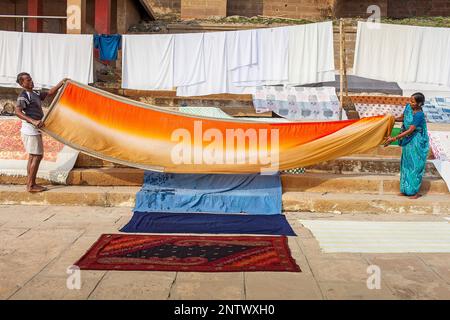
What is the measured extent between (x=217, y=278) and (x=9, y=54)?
27.6 feet

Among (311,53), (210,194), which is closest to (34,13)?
(311,53)

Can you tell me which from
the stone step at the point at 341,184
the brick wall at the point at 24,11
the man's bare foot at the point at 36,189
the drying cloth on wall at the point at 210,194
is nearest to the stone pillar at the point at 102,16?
the brick wall at the point at 24,11

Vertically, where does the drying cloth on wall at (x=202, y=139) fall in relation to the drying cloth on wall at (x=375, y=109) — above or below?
below

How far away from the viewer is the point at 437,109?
9.81 metres

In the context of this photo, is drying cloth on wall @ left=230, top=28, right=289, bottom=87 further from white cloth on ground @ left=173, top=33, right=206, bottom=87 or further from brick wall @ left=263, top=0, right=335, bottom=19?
brick wall @ left=263, top=0, right=335, bottom=19

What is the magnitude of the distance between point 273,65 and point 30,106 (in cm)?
511

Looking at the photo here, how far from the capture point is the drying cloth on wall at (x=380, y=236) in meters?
4.21

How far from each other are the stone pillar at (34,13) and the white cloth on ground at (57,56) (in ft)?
17.6

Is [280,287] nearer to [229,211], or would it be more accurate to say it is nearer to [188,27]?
[229,211]

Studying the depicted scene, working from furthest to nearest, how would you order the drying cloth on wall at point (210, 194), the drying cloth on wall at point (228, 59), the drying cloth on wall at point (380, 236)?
1. the drying cloth on wall at point (228, 59)
2. the drying cloth on wall at point (210, 194)
3. the drying cloth on wall at point (380, 236)

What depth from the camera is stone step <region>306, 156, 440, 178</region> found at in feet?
21.9

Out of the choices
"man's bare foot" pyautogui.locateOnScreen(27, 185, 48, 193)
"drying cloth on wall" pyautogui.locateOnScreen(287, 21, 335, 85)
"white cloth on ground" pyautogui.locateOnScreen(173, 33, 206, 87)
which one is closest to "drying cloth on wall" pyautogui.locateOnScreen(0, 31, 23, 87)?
"white cloth on ground" pyautogui.locateOnScreen(173, 33, 206, 87)

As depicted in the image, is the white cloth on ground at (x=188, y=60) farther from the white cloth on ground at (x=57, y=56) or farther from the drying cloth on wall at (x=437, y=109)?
the drying cloth on wall at (x=437, y=109)

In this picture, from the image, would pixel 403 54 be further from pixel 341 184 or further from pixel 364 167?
pixel 341 184
